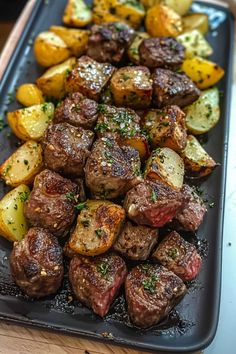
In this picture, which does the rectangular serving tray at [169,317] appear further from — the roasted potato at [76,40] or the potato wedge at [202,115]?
the roasted potato at [76,40]

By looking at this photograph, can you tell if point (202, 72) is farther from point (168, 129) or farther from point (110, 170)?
point (110, 170)

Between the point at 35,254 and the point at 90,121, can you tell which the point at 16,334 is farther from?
the point at 90,121

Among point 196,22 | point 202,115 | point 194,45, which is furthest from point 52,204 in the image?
point 196,22

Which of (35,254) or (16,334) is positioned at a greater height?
(35,254)

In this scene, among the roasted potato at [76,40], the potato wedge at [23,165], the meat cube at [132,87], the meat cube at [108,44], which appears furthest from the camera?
the roasted potato at [76,40]

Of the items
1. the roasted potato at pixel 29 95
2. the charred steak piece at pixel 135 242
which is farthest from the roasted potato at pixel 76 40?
the charred steak piece at pixel 135 242

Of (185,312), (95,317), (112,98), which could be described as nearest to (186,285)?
(185,312)
